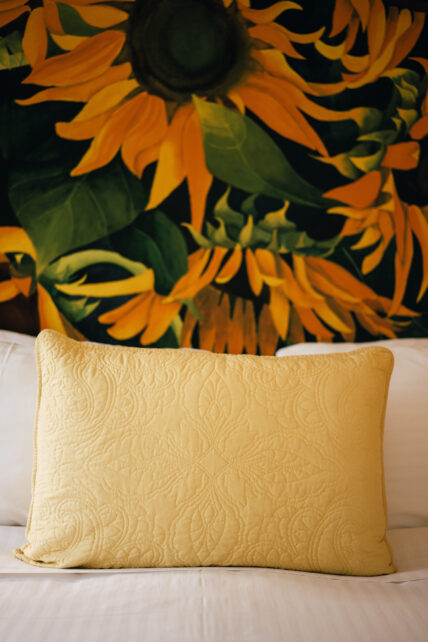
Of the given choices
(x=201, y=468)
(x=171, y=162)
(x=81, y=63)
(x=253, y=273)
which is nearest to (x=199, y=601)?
(x=201, y=468)

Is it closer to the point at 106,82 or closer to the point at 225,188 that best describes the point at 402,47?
the point at 225,188

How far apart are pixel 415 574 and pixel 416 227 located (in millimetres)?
952

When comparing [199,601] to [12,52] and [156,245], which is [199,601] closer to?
[156,245]

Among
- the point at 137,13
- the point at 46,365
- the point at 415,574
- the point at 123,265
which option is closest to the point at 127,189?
the point at 123,265

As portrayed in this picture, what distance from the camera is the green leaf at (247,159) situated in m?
1.43

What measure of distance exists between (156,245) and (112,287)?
173mm

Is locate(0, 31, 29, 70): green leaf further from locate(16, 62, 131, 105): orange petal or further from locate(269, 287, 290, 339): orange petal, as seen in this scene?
locate(269, 287, 290, 339): orange petal

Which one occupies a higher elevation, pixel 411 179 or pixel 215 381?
pixel 411 179

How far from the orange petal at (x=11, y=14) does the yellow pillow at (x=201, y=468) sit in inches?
37.4

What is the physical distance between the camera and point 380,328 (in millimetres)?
1521

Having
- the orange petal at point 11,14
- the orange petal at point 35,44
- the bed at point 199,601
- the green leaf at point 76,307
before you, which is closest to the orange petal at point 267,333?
the green leaf at point 76,307

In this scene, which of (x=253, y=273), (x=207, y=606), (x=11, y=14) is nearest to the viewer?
(x=207, y=606)

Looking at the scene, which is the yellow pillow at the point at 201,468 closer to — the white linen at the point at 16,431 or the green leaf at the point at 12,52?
the white linen at the point at 16,431

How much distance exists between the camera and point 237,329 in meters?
1.49
